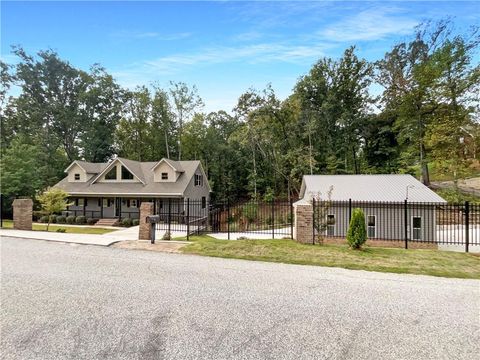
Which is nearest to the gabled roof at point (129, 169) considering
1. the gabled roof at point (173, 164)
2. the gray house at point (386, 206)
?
the gabled roof at point (173, 164)

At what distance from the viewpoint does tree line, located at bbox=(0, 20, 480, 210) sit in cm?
3200

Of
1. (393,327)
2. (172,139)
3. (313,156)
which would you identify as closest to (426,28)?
(313,156)

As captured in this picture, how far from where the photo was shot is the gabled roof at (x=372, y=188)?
17.0 m

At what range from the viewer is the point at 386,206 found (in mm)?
16297

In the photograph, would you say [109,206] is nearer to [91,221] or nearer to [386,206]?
[91,221]

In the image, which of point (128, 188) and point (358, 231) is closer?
point (358, 231)

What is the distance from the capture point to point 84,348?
4.25 meters

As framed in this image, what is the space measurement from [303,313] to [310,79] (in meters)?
38.0

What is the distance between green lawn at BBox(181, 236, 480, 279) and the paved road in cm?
65

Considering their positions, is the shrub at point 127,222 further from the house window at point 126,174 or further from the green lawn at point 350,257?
the green lawn at point 350,257

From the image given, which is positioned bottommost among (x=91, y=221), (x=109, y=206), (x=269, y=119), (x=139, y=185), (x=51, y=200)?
(x=91, y=221)

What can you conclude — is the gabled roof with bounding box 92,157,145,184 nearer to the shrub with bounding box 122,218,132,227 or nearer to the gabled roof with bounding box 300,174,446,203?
the shrub with bounding box 122,218,132,227

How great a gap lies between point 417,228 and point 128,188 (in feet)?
73.3

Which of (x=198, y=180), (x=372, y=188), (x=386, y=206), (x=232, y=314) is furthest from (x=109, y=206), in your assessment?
(x=232, y=314)
